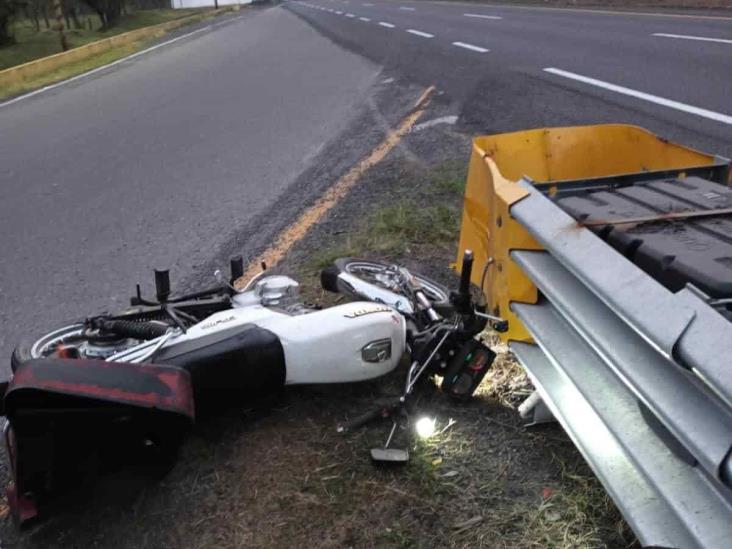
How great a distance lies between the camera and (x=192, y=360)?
244 centimetres

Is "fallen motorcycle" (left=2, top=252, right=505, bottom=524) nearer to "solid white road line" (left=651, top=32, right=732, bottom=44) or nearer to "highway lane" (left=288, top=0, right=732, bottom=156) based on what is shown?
"highway lane" (left=288, top=0, right=732, bottom=156)

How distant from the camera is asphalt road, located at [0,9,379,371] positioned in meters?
4.33

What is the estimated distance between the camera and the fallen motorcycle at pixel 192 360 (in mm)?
2119

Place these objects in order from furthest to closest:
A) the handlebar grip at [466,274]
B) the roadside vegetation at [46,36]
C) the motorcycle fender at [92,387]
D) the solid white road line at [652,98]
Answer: the roadside vegetation at [46,36]
the solid white road line at [652,98]
the handlebar grip at [466,274]
the motorcycle fender at [92,387]

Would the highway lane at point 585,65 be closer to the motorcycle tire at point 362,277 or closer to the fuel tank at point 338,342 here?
the motorcycle tire at point 362,277

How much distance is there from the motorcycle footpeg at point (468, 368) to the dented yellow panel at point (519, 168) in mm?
123

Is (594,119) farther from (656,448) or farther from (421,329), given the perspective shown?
(656,448)

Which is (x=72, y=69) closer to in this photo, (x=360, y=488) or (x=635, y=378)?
(x=360, y=488)

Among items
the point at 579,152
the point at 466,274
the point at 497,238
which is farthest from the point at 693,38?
the point at 466,274

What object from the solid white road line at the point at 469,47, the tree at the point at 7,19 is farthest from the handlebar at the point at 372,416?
the tree at the point at 7,19

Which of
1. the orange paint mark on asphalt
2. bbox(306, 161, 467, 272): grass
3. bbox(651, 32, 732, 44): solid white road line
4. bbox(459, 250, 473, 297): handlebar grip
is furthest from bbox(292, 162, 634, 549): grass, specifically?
bbox(651, 32, 732, 44): solid white road line

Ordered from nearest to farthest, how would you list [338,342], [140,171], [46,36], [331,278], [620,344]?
[620,344] → [338,342] → [331,278] → [140,171] → [46,36]

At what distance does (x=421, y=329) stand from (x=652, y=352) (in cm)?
113

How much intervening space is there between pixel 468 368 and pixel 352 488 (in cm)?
61
